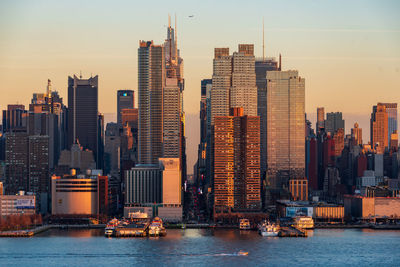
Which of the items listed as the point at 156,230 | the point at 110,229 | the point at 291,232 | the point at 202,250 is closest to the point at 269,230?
the point at 291,232

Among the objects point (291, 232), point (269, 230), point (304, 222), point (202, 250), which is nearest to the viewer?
point (202, 250)

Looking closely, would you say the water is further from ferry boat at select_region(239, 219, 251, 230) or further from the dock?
ferry boat at select_region(239, 219, 251, 230)

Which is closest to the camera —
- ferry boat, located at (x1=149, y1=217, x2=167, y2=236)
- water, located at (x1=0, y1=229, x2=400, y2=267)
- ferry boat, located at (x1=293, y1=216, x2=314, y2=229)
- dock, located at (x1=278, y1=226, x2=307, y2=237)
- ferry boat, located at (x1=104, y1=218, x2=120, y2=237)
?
A: water, located at (x1=0, y1=229, x2=400, y2=267)

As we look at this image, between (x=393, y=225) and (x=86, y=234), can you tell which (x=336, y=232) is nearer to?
(x=393, y=225)

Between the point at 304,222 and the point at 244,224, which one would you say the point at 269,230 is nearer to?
the point at 244,224

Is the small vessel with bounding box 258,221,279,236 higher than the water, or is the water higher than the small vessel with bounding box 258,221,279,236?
the small vessel with bounding box 258,221,279,236

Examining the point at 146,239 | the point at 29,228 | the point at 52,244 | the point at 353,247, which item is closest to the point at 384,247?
the point at 353,247

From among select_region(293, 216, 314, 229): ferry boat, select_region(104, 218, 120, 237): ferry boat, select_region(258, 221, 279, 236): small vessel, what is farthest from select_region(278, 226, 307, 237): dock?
select_region(104, 218, 120, 237): ferry boat
